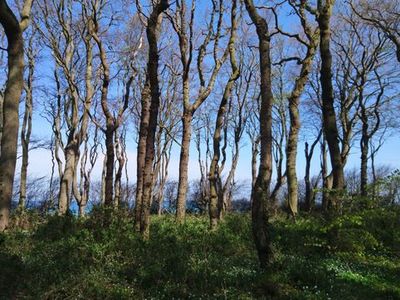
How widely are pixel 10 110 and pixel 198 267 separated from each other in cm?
624

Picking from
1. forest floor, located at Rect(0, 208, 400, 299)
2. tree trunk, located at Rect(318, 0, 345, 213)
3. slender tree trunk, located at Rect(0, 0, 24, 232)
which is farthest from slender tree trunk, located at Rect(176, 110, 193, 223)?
slender tree trunk, located at Rect(0, 0, 24, 232)

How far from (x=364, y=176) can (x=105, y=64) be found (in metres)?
19.2

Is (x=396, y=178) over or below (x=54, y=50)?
below

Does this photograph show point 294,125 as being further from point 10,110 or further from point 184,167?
point 10,110

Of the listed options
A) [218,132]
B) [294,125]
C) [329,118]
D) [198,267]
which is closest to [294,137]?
[294,125]

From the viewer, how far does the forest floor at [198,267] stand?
5992mm

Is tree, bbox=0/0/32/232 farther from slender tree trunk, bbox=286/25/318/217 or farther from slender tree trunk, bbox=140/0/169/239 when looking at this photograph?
slender tree trunk, bbox=286/25/318/217

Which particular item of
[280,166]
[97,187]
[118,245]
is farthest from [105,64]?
[97,187]

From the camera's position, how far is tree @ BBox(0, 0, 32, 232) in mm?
9297

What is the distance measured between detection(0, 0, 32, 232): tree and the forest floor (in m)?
1.05

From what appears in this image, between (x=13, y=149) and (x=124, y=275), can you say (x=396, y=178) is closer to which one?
(x=124, y=275)

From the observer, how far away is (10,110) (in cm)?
989

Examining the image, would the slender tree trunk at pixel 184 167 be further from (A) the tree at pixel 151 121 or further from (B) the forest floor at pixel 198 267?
(A) the tree at pixel 151 121

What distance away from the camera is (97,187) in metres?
57.2
